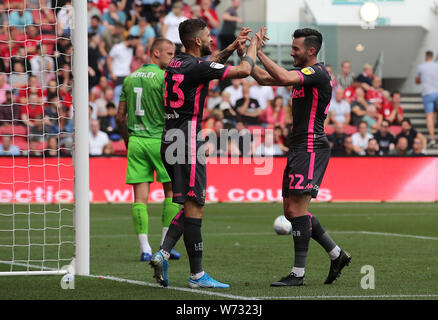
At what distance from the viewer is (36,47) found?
18.8m

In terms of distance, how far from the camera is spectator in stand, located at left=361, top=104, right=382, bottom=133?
22008 mm

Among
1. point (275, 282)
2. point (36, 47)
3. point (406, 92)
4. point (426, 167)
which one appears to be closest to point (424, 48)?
point (406, 92)

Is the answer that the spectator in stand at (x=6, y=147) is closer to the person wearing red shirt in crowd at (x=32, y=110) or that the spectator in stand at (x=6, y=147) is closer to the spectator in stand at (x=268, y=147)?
the person wearing red shirt in crowd at (x=32, y=110)

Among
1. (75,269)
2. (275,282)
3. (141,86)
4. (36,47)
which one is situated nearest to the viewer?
(275,282)

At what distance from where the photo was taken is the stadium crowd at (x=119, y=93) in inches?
736

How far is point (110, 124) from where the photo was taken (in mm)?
20703

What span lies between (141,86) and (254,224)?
4.96m

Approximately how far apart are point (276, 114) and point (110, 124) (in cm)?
412

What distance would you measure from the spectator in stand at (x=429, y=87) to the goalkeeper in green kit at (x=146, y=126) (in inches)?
587

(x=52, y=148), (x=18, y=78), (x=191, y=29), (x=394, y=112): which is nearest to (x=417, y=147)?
(x=394, y=112)

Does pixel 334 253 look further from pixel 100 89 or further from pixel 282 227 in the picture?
pixel 100 89

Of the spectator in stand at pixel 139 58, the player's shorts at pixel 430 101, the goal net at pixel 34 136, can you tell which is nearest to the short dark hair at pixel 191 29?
the goal net at pixel 34 136

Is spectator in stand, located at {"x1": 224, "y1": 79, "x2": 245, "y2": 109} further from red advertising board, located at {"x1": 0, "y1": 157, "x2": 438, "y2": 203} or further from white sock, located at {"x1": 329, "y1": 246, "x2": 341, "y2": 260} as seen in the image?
white sock, located at {"x1": 329, "y1": 246, "x2": 341, "y2": 260}
